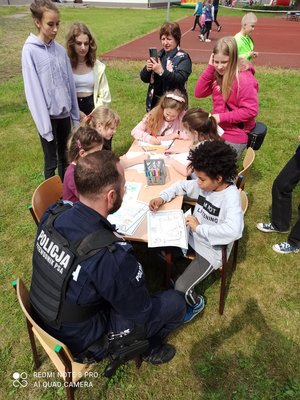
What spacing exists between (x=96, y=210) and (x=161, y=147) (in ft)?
7.26

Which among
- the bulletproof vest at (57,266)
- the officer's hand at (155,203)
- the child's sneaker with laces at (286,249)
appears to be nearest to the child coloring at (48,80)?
the officer's hand at (155,203)

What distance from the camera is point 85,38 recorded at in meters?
3.91

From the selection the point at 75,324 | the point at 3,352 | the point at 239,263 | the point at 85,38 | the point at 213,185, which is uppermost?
the point at 85,38

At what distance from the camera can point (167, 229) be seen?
8.57 ft

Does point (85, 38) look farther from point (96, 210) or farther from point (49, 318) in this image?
point (49, 318)

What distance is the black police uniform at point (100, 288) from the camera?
1.66 metres

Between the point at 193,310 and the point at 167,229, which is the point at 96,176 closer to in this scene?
the point at 167,229

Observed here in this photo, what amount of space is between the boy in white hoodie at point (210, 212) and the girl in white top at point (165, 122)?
1395mm

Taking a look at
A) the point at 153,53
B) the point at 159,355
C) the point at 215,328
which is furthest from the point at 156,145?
the point at 159,355

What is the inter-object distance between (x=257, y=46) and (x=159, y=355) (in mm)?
15765

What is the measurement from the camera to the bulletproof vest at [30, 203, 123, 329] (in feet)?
5.37

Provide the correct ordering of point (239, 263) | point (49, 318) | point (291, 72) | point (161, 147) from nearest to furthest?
point (49, 318), point (239, 263), point (161, 147), point (291, 72)

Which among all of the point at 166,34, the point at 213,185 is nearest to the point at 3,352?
the point at 213,185

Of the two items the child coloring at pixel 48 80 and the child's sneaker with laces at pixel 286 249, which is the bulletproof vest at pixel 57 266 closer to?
the child coloring at pixel 48 80
